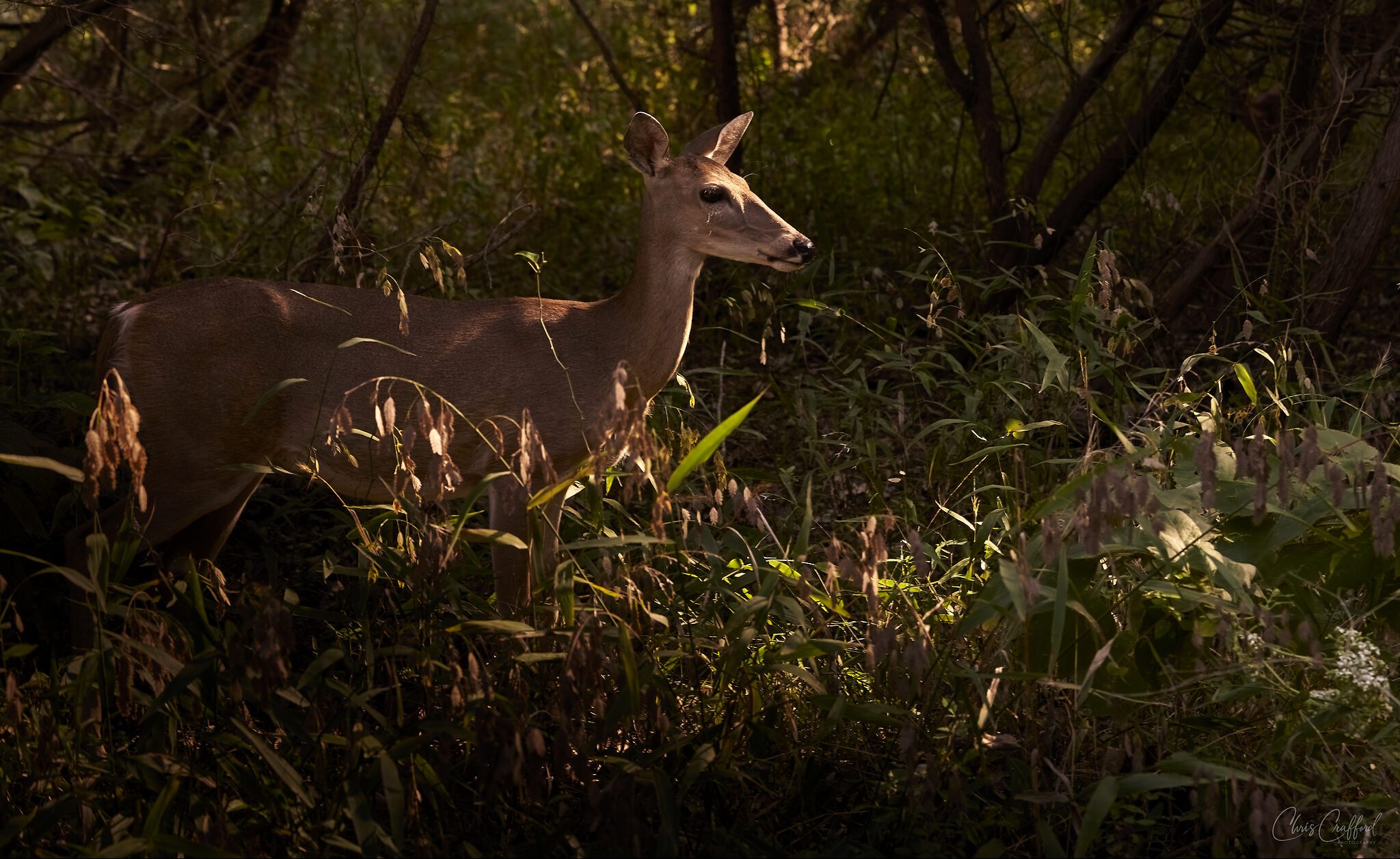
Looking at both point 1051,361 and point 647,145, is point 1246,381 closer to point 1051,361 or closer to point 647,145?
point 1051,361

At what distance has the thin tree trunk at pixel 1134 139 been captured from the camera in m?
6.41

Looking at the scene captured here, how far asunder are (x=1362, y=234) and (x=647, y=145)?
2783 mm

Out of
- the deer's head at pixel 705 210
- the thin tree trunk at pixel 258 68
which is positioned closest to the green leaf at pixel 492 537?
the deer's head at pixel 705 210

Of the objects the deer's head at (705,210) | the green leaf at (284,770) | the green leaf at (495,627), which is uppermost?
the deer's head at (705,210)

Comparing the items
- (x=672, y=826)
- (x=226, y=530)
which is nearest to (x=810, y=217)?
(x=226, y=530)

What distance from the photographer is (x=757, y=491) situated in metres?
4.38

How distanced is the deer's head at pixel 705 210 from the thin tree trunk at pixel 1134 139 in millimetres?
2311

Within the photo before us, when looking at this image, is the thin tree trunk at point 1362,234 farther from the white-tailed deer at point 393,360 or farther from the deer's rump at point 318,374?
the deer's rump at point 318,374

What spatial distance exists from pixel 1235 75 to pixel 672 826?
561cm

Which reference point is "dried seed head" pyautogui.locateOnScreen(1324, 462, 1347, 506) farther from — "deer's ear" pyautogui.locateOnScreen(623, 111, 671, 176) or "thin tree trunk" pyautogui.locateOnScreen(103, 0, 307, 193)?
"thin tree trunk" pyautogui.locateOnScreen(103, 0, 307, 193)

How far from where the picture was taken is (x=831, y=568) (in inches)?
110

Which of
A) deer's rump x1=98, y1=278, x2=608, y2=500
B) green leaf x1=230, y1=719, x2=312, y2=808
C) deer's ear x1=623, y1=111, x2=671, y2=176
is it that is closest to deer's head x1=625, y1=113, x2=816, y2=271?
deer's ear x1=623, y1=111, x2=671, y2=176

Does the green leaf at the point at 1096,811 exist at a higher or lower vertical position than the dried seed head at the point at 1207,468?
lower

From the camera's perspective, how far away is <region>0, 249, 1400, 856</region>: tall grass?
8.80 ft
